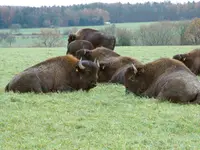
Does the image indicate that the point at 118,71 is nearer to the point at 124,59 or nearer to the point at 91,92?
the point at 124,59

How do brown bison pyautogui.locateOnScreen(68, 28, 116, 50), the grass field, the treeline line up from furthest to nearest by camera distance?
the treeline < brown bison pyautogui.locateOnScreen(68, 28, 116, 50) < the grass field

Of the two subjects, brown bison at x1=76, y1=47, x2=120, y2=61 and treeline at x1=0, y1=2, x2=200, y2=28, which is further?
treeline at x1=0, y1=2, x2=200, y2=28

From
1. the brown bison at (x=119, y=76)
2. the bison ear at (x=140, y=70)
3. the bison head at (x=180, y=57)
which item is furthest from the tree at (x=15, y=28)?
the bison ear at (x=140, y=70)

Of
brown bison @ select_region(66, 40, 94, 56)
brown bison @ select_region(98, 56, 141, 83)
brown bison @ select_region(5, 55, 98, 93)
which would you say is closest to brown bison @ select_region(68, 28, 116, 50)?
brown bison @ select_region(66, 40, 94, 56)

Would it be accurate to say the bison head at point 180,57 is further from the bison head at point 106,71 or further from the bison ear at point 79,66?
the bison ear at point 79,66

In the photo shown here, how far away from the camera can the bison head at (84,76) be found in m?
12.7

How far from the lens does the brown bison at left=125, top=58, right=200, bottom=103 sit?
10.3 m

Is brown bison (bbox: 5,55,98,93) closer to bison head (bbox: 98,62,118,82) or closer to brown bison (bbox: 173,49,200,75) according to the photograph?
bison head (bbox: 98,62,118,82)

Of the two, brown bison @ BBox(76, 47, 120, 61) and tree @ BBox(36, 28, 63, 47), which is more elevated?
brown bison @ BBox(76, 47, 120, 61)

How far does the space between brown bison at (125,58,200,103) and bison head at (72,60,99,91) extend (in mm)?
986

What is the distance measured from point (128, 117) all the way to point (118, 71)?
6165 mm

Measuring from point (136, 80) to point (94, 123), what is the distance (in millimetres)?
4085

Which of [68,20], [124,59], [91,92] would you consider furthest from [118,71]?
[68,20]

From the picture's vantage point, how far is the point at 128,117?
881 centimetres
